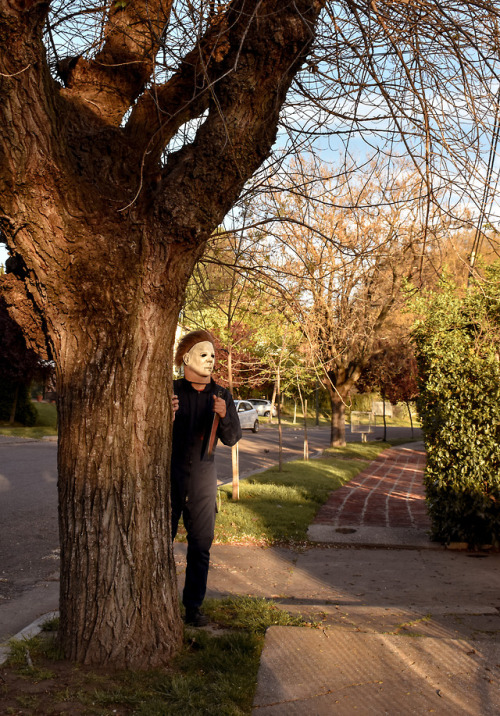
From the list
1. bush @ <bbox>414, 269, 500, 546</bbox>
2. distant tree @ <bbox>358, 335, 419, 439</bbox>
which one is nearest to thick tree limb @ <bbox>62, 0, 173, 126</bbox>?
bush @ <bbox>414, 269, 500, 546</bbox>

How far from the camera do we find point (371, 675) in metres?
3.31

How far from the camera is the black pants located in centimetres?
420

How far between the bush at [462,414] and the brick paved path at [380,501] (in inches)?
50.2

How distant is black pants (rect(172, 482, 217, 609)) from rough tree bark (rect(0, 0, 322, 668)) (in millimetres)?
521

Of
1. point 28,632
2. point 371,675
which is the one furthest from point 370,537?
point 28,632

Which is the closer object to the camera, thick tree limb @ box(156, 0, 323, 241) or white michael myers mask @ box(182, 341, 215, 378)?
thick tree limb @ box(156, 0, 323, 241)

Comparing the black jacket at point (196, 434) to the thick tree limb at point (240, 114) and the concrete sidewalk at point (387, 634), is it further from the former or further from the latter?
the thick tree limb at point (240, 114)

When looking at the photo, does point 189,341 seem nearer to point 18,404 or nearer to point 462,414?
point 462,414

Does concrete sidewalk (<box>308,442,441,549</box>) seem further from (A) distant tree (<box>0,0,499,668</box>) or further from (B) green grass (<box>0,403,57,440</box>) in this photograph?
(B) green grass (<box>0,403,57,440</box>)

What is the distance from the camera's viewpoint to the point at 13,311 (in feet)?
12.1

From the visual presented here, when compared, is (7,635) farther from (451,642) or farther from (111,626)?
(451,642)

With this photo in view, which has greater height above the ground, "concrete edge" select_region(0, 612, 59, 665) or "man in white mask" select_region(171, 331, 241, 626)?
"man in white mask" select_region(171, 331, 241, 626)

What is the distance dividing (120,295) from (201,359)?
1.40 meters

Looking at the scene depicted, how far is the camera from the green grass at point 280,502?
7.54 m
